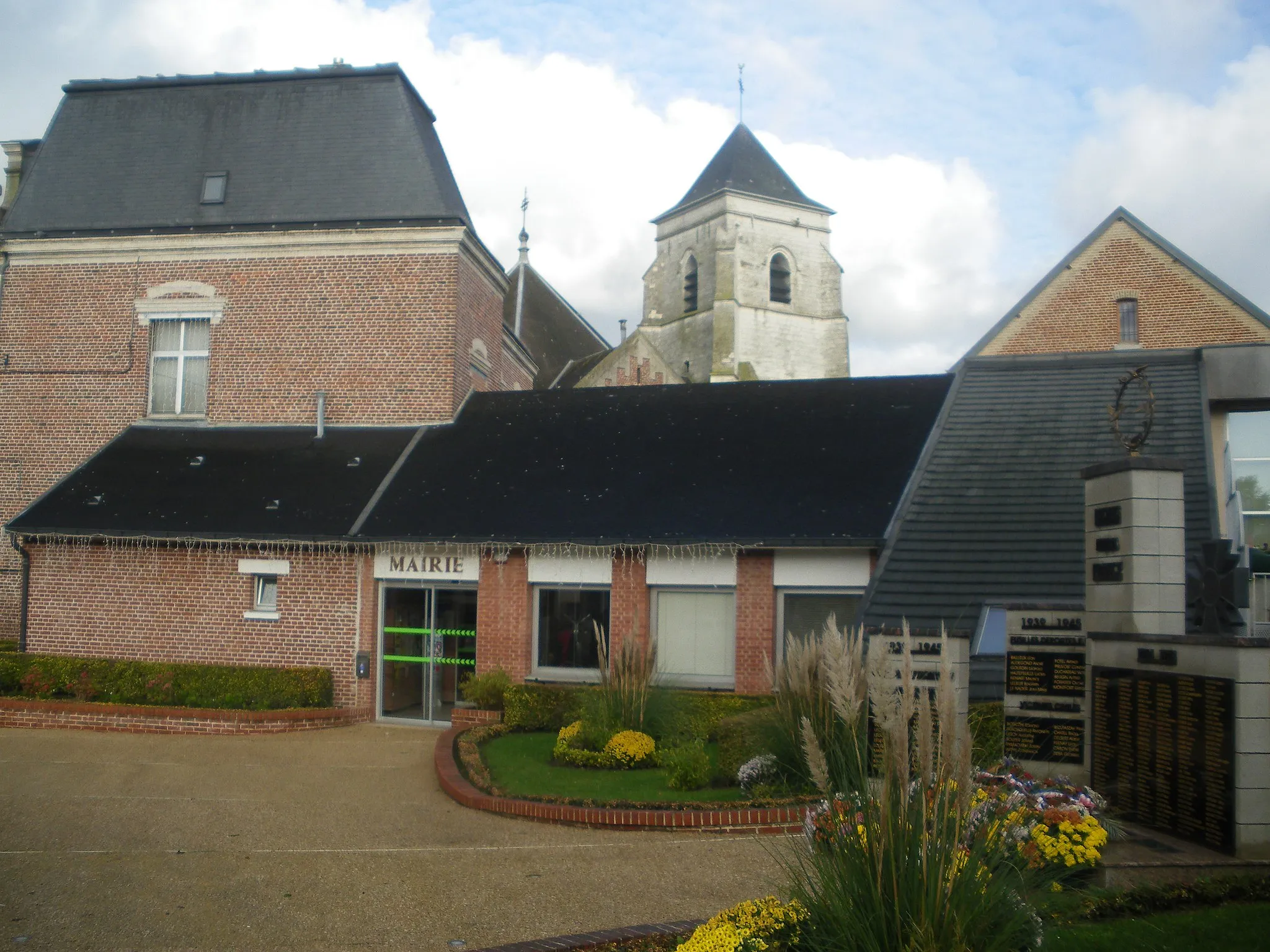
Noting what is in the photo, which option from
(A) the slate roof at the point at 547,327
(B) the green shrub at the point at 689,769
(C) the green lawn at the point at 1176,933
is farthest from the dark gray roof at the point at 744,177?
(C) the green lawn at the point at 1176,933

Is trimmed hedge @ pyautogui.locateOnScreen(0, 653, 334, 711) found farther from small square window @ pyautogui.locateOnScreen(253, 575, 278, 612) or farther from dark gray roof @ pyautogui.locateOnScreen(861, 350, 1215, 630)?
dark gray roof @ pyautogui.locateOnScreen(861, 350, 1215, 630)

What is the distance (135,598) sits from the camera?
16594 mm

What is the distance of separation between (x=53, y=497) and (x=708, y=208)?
39140 millimetres

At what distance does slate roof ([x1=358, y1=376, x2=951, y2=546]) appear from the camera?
14.5m

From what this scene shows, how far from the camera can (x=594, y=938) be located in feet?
19.3

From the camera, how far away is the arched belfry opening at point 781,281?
52688mm

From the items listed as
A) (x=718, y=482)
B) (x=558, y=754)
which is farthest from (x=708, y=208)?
(x=558, y=754)

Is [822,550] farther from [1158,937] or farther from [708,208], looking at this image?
[708,208]

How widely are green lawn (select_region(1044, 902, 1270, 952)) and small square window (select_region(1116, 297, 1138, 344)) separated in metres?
24.2

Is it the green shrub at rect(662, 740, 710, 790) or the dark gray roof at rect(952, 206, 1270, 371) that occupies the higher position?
the dark gray roof at rect(952, 206, 1270, 371)

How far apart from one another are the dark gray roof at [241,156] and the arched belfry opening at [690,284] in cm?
3292

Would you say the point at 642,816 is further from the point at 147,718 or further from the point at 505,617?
the point at 147,718

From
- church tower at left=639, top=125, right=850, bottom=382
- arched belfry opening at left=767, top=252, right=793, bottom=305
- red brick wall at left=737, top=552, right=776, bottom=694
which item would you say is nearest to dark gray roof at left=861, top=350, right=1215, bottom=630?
red brick wall at left=737, top=552, right=776, bottom=694

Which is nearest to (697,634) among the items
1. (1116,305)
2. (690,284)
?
(1116,305)
